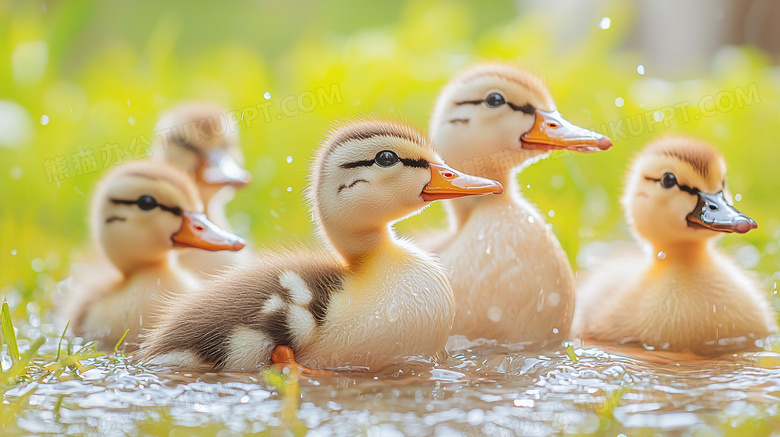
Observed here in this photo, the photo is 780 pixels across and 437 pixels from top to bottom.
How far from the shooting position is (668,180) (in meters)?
3.01

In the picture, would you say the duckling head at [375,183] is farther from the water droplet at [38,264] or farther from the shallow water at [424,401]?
the water droplet at [38,264]

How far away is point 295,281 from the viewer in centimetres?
240

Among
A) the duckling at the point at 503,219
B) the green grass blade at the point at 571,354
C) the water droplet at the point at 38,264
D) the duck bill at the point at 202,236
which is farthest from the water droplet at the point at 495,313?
the water droplet at the point at 38,264

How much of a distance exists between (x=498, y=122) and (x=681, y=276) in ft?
2.81

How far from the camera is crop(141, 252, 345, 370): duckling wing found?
2.32 m

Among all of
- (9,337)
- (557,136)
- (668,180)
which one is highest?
(557,136)

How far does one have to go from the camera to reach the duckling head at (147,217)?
10.0 feet

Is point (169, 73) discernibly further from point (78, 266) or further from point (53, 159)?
point (78, 266)

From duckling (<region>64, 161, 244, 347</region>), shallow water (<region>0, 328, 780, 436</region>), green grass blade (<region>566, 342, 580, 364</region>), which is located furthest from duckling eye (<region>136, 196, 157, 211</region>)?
green grass blade (<region>566, 342, 580, 364</region>)

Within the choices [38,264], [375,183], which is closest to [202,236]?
[375,183]

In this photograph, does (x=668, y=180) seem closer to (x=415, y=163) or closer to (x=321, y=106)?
(x=415, y=163)

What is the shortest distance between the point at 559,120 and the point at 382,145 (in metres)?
0.80

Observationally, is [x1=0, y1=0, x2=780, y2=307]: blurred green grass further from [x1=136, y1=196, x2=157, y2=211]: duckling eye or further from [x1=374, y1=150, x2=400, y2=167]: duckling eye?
[x1=374, y1=150, x2=400, y2=167]: duckling eye

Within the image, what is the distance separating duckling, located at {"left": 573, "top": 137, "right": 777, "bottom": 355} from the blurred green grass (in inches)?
29.6
